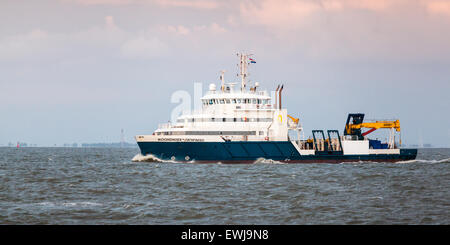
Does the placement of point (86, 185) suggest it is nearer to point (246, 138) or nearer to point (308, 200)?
point (308, 200)

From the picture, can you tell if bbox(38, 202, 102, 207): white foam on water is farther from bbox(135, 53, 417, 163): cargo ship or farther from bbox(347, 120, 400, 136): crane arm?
bbox(347, 120, 400, 136): crane arm

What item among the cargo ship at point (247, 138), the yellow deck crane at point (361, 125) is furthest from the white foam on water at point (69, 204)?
the yellow deck crane at point (361, 125)

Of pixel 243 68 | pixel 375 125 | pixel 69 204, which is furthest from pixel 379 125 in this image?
pixel 69 204

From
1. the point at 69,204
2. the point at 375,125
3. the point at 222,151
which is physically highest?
the point at 375,125

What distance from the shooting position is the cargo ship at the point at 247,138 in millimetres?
47938

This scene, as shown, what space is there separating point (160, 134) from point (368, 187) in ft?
78.6

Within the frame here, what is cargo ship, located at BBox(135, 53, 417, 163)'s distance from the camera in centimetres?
4794

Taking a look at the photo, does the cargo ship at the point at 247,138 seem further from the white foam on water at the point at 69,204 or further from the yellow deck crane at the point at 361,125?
the white foam on water at the point at 69,204

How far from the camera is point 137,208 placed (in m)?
22.3

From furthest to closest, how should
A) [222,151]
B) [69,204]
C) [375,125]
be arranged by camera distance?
[375,125]
[222,151]
[69,204]

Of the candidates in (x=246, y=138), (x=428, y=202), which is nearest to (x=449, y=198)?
(x=428, y=202)

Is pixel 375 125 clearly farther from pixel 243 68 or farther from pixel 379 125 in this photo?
pixel 243 68

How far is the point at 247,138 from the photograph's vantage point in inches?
1937

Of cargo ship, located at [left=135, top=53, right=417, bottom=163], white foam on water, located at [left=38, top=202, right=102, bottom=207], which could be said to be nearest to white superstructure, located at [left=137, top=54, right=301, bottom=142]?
cargo ship, located at [left=135, top=53, right=417, bottom=163]
